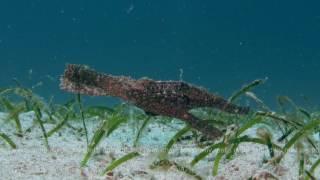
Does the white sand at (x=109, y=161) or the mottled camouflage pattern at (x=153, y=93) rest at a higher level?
the mottled camouflage pattern at (x=153, y=93)

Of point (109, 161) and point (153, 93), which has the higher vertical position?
point (153, 93)

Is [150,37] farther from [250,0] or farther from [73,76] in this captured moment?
[73,76]

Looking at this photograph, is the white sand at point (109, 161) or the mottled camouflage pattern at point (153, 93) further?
the mottled camouflage pattern at point (153, 93)

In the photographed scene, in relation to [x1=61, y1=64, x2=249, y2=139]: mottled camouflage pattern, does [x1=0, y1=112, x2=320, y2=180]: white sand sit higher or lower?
lower

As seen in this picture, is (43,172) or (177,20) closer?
(43,172)

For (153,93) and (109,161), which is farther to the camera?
(153,93)

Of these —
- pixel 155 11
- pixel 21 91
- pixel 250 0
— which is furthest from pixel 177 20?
pixel 21 91

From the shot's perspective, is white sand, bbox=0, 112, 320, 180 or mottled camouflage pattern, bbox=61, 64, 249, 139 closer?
white sand, bbox=0, 112, 320, 180

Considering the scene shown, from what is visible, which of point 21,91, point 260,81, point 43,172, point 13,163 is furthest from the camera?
point 21,91
